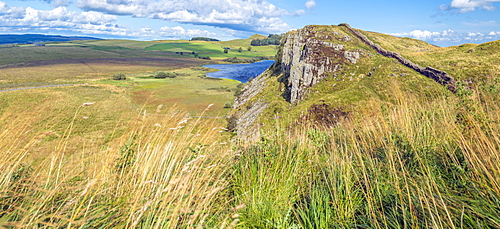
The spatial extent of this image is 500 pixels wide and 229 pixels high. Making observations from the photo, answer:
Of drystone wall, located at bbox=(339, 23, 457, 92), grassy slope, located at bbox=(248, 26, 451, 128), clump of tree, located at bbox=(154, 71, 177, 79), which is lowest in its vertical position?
clump of tree, located at bbox=(154, 71, 177, 79)

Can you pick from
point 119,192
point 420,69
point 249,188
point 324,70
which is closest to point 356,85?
point 324,70

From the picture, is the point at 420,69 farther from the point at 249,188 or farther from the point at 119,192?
the point at 119,192

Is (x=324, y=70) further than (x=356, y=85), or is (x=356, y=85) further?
(x=324, y=70)

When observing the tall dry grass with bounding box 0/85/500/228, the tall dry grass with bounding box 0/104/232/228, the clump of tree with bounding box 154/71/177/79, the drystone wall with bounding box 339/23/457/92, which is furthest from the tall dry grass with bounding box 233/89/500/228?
the clump of tree with bounding box 154/71/177/79

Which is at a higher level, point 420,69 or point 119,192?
point 420,69

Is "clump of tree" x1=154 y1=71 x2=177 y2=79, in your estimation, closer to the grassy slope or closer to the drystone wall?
the grassy slope

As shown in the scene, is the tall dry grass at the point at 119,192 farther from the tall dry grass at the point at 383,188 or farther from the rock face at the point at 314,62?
the rock face at the point at 314,62

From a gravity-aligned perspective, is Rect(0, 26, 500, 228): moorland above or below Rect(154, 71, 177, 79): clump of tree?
above

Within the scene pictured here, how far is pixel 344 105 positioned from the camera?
39.8 metres

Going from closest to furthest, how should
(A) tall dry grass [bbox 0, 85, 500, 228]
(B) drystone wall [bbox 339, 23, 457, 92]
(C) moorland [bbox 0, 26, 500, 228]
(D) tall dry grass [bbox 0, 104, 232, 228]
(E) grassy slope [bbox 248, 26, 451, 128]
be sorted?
(D) tall dry grass [bbox 0, 104, 232, 228]
(A) tall dry grass [bbox 0, 85, 500, 228]
(C) moorland [bbox 0, 26, 500, 228]
(B) drystone wall [bbox 339, 23, 457, 92]
(E) grassy slope [bbox 248, 26, 451, 128]

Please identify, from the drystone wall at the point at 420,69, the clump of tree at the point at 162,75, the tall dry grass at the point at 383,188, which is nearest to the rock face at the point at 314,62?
the drystone wall at the point at 420,69

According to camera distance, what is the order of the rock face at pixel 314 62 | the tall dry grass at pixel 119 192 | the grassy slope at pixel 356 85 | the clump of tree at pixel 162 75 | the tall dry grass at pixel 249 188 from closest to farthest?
the tall dry grass at pixel 119 192 → the tall dry grass at pixel 249 188 → the grassy slope at pixel 356 85 → the rock face at pixel 314 62 → the clump of tree at pixel 162 75

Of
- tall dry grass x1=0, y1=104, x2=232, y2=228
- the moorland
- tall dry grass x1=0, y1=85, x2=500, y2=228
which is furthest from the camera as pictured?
the moorland

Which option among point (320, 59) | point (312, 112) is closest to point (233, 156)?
point (312, 112)
